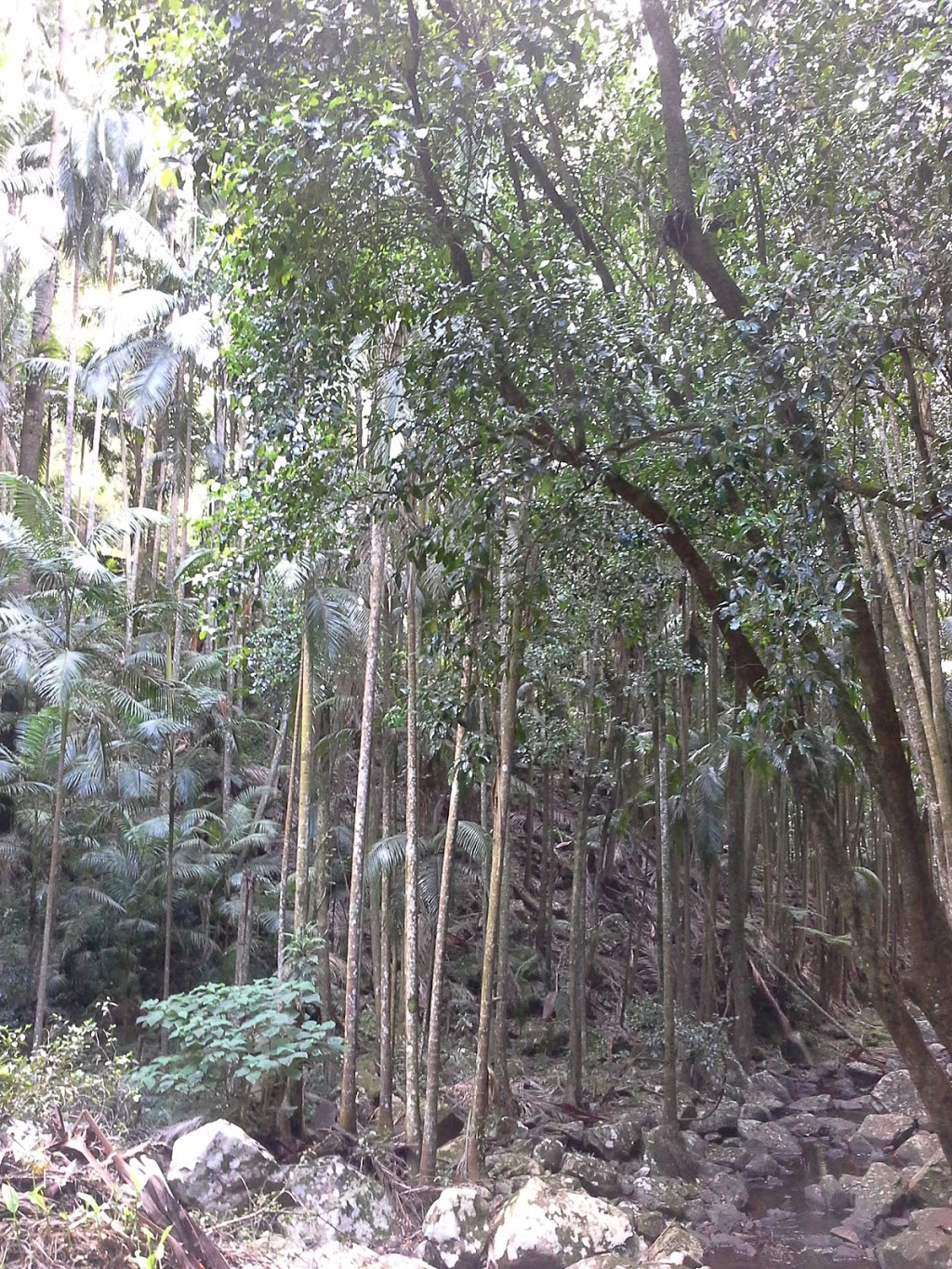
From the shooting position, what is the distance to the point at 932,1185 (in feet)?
29.8

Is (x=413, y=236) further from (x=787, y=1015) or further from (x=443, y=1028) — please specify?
(x=787, y=1015)

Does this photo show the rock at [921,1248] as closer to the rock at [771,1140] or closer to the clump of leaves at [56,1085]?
the rock at [771,1140]

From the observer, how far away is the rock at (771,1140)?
38.2 ft

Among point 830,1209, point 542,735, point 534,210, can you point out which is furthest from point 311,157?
point 830,1209

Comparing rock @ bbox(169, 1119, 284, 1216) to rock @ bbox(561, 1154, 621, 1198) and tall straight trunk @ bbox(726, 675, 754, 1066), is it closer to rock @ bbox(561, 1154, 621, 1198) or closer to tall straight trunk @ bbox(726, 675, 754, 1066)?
rock @ bbox(561, 1154, 621, 1198)

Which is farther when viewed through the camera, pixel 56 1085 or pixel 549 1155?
pixel 549 1155

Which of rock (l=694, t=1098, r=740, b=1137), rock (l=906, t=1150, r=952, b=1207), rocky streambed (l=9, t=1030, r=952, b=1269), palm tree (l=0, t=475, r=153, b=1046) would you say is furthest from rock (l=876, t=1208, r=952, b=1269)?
palm tree (l=0, t=475, r=153, b=1046)

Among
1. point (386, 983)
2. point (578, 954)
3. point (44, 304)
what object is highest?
point (44, 304)

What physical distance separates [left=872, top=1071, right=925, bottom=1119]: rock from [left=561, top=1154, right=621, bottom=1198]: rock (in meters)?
4.66

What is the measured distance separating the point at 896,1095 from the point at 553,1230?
8.35 meters

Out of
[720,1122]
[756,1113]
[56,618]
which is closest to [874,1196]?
[720,1122]

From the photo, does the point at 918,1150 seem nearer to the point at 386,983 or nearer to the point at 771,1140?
the point at 771,1140

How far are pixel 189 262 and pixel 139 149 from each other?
11.3ft

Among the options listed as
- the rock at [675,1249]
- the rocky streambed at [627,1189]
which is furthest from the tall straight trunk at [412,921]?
the rock at [675,1249]
